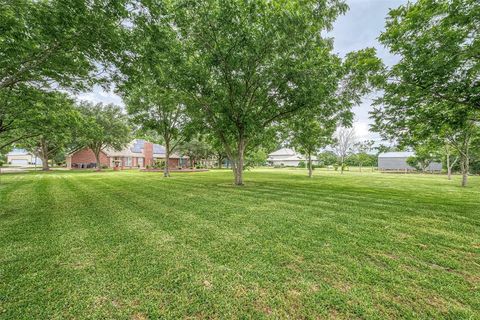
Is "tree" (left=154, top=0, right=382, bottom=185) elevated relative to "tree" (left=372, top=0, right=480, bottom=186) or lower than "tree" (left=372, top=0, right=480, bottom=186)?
elevated

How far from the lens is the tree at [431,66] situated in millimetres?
6031

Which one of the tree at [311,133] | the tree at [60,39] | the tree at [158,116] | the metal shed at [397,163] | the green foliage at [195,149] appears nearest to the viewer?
the tree at [60,39]

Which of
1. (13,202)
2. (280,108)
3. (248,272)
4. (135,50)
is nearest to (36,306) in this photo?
(248,272)

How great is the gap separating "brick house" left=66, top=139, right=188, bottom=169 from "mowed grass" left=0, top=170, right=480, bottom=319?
1598 inches

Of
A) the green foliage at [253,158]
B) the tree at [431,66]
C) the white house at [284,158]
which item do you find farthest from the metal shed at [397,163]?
the tree at [431,66]

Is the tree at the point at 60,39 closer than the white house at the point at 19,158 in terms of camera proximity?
Yes

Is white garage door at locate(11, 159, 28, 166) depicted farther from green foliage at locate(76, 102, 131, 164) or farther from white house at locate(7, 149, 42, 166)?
green foliage at locate(76, 102, 131, 164)

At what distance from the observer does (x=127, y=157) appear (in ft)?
154

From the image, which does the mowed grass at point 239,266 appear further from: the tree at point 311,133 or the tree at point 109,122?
the tree at point 109,122

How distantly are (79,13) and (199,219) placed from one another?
613cm

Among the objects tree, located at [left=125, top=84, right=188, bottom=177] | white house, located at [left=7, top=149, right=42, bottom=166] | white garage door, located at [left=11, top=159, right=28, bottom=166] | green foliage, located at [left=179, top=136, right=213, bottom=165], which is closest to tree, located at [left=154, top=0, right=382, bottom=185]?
tree, located at [left=125, top=84, right=188, bottom=177]

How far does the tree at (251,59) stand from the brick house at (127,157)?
3416cm

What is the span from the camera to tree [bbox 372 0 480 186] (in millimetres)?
6031

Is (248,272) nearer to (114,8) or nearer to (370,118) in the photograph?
(114,8)
